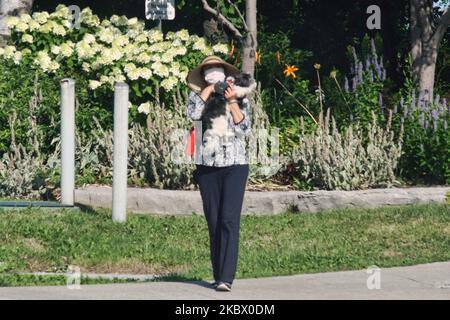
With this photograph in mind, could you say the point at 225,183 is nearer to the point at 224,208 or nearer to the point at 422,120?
the point at 224,208

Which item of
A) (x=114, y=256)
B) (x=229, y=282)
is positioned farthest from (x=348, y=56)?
(x=229, y=282)

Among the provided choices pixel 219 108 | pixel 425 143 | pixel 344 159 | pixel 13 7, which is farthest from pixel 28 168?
pixel 219 108

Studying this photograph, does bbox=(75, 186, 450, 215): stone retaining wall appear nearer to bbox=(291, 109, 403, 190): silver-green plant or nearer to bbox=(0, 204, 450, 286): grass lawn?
bbox=(0, 204, 450, 286): grass lawn

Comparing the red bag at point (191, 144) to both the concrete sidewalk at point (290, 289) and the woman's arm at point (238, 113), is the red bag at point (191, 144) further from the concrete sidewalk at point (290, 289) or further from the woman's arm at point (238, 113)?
the concrete sidewalk at point (290, 289)

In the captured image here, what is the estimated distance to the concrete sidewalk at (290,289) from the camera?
852 cm

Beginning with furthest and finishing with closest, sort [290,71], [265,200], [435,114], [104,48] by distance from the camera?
[290,71]
[104,48]
[435,114]
[265,200]

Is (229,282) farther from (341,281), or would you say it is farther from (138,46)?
(138,46)

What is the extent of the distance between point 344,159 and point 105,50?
3.10 m

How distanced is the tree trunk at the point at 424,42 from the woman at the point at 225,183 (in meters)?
5.87

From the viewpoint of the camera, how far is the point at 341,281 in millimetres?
9273

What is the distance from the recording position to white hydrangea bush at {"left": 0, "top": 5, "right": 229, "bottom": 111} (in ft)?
45.9

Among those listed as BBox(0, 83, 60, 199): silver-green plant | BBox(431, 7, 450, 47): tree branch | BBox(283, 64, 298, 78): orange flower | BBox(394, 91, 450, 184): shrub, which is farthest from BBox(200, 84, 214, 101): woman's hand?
BBox(431, 7, 450, 47): tree branch

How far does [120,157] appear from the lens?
1152cm

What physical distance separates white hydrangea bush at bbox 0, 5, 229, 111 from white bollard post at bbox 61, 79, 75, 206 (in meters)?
1.94
